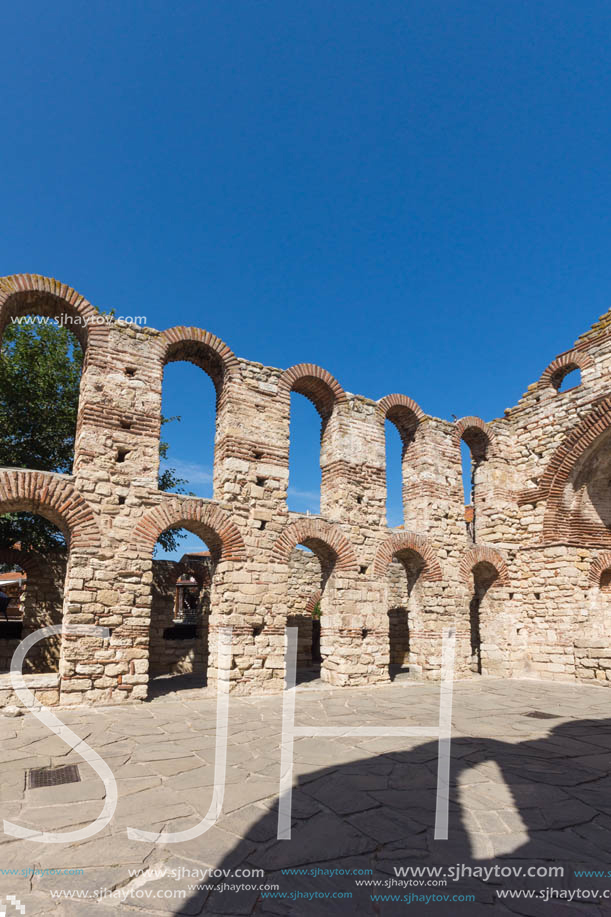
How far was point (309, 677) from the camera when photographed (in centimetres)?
1211

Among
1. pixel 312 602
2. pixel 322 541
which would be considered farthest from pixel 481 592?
pixel 322 541

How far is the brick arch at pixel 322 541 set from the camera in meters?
10.7

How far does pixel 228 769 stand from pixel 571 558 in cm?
1107

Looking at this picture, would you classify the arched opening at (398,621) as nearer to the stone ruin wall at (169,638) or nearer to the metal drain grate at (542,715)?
the stone ruin wall at (169,638)

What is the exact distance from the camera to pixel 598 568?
13.3 meters

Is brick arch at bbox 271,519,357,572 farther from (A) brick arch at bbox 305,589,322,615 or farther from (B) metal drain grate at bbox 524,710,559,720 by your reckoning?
(B) metal drain grate at bbox 524,710,559,720

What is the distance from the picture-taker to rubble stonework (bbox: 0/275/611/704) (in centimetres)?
889

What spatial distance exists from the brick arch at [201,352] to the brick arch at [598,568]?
987 centimetres

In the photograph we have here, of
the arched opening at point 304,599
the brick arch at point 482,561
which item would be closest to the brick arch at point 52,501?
the arched opening at point 304,599

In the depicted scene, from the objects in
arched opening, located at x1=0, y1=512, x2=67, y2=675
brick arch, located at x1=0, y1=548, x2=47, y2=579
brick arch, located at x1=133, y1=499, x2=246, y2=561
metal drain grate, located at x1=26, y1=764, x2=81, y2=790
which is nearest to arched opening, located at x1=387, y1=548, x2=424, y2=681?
brick arch, located at x1=133, y1=499, x2=246, y2=561

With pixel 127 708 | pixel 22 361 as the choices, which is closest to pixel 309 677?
pixel 127 708

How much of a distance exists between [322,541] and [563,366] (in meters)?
8.32

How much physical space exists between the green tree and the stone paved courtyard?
29.3 ft

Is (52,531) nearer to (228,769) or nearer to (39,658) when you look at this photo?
(39,658)
